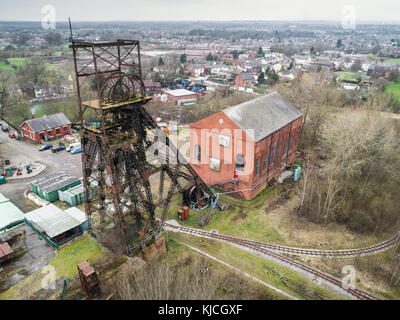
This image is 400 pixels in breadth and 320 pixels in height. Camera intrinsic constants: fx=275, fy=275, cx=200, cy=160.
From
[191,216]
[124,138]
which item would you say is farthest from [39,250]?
[191,216]

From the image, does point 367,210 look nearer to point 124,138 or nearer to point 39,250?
point 124,138

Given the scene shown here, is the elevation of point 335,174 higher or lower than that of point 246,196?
higher

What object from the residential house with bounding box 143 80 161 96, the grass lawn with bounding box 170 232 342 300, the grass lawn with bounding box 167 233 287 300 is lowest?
the grass lawn with bounding box 170 232 342 300

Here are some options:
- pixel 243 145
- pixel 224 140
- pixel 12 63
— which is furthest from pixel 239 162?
pixel 12 63

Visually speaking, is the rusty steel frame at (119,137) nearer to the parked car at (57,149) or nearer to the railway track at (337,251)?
the railway track at (337,251)

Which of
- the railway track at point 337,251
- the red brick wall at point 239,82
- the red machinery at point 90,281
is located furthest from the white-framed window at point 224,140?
the red brick wall at point 239,82

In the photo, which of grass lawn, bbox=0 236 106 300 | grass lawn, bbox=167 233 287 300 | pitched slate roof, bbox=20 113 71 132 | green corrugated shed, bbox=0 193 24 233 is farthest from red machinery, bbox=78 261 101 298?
pitched slate roof, bbox=20 113 71 132

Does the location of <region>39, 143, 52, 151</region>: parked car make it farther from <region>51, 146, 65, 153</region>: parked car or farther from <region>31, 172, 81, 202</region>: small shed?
<region>31, 172, 81, 202</region>: small shed
